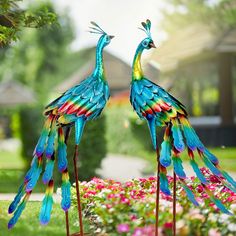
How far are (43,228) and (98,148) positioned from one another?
22.1ft

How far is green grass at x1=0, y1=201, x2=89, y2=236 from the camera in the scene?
770 centimetres

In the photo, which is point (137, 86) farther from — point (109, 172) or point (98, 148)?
point (109, 172)

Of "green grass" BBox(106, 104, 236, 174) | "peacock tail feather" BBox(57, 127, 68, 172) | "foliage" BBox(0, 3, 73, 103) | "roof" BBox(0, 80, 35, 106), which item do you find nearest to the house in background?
"green grass" BBox(106, 104, 236, 174)

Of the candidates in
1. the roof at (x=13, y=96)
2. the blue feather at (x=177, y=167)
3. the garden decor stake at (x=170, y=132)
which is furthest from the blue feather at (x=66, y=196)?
the roof at (x=13, y=96)

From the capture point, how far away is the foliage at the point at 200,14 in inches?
930

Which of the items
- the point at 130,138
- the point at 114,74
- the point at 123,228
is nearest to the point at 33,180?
the point at 123,228

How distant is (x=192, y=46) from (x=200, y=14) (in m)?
3.86

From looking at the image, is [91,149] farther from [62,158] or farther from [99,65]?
[62,158]

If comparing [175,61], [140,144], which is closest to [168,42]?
[175,61]

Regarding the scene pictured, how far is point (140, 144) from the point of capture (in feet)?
67.3

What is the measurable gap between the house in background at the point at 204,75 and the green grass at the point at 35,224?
13.2 m

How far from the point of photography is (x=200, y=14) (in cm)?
2716

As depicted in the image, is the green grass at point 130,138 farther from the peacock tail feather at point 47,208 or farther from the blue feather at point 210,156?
the peacock tail feather at point 47,208

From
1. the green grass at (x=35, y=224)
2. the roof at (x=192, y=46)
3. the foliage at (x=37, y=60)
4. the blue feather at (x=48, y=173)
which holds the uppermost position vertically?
the foliage at (x=37, y=60)
